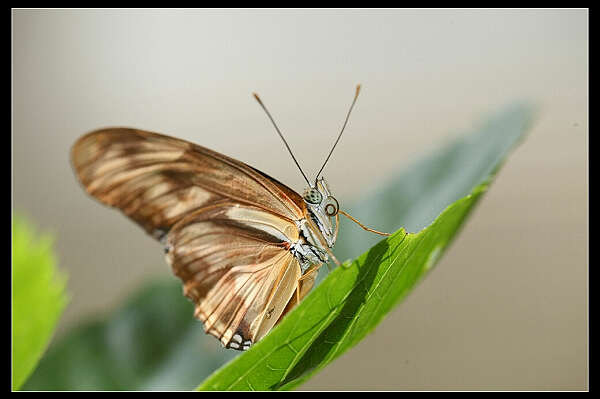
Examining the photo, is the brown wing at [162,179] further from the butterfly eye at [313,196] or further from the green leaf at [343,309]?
the green leaf at [343,309]

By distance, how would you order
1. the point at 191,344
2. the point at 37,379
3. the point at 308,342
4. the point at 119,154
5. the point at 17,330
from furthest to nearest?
the point at 191,344, the point at 37,379, the point at 119,154, the point at 17,330, the point at 308,342

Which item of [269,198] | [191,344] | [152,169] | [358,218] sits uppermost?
[152,169]

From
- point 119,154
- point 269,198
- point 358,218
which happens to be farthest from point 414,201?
point 119,154

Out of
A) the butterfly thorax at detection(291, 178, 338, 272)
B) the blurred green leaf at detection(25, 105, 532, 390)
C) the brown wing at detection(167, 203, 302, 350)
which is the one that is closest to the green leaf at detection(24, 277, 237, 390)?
the blurred green leaf at detection(25, 105, 532, 390)

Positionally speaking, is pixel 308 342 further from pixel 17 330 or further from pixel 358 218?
pixel 358 218

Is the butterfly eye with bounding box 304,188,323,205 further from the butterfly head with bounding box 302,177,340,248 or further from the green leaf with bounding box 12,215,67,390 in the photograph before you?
the green leaf with bounding box 12,215,67,390

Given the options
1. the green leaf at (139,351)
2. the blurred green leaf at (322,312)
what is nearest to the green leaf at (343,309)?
the blurred green leaf at (322,312)
